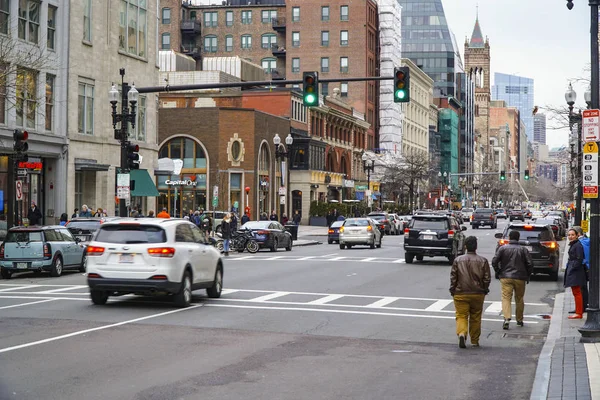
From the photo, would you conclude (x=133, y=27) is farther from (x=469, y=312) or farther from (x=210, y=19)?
(x=210, y=19)

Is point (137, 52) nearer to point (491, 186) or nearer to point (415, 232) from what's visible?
point (415, 232)

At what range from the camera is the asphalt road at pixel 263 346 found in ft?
34.9

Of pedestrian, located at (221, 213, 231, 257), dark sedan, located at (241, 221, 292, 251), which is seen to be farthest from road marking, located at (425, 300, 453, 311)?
dark sedan, located at (241, 221, 292, 251)

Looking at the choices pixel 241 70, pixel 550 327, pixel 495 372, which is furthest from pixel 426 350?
pixel 241 70

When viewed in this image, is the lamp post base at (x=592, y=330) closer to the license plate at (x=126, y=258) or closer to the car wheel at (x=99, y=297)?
the license plate at (x=126, y=258)

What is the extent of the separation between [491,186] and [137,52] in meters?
142

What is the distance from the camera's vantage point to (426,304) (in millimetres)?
20969

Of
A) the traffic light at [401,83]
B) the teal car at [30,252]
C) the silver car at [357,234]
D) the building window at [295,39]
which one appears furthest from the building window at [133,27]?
the building window at [295,39]

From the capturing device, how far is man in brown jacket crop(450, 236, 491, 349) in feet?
46.5

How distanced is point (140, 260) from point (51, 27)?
27.4 m

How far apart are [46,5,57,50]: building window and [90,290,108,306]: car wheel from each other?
26.1 metres

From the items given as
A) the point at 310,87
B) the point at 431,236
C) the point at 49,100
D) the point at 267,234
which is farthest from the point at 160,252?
the point at 49,100

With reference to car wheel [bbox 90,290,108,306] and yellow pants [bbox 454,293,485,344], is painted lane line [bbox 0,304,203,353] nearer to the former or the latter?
car wheel [bbox 90,290,108,306]

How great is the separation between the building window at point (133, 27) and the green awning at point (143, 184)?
21.3 ft
